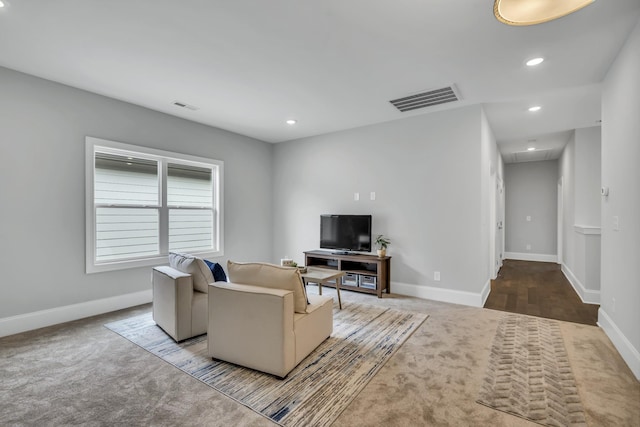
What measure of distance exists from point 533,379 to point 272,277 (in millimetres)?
2079

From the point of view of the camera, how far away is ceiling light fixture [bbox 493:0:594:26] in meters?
1.61

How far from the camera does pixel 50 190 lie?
3.30m

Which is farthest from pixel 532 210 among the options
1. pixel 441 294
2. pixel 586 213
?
pixel 441 294

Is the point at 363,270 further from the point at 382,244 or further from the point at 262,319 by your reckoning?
the point at 262,319

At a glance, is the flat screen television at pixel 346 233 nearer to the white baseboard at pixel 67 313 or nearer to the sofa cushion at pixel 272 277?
the sofa cushion at pixel 272 277

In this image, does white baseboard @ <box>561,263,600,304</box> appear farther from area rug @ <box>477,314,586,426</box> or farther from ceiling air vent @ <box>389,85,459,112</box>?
ceiling air vent @ <box>389,85,459,112</box>

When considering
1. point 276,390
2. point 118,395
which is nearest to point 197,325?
point 118,395

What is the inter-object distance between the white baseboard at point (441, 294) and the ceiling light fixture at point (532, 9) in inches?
127

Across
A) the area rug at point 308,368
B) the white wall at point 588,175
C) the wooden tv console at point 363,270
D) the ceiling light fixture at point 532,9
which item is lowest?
the area rug at point 308,368

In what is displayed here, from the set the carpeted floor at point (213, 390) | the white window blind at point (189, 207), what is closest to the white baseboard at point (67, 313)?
the carpeted floor at point (213, 390)

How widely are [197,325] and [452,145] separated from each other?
12.5 feet

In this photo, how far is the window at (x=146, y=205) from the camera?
371cm

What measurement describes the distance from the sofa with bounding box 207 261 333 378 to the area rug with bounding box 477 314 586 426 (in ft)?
4.31

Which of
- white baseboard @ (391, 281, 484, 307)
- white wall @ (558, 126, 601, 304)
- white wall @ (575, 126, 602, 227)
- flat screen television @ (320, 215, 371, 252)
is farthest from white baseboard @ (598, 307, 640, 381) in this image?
flat screen television @ (320, 215, 371, 252)
